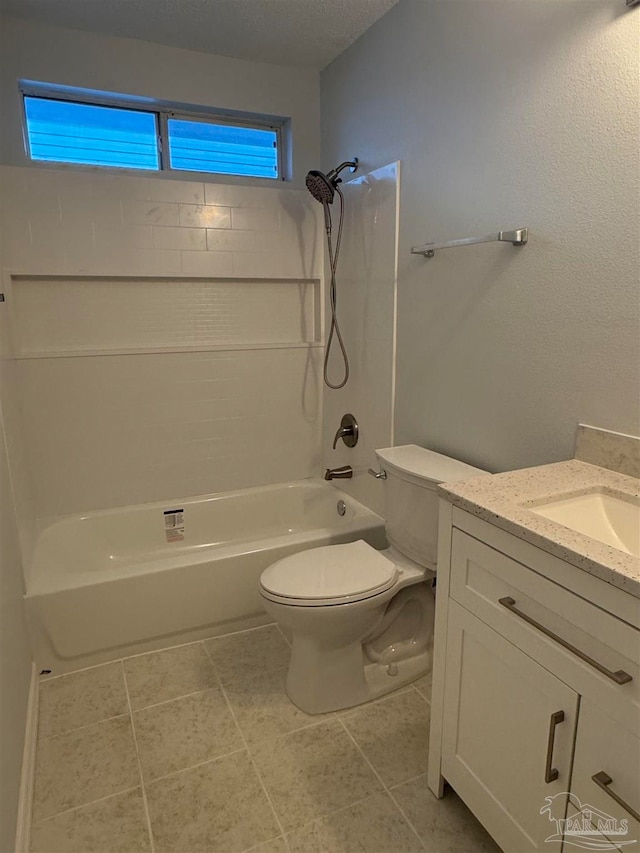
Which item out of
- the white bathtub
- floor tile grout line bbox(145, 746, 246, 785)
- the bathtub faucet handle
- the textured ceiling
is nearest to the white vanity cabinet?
floor tile grout line bbox(145, 746, 246, 785)

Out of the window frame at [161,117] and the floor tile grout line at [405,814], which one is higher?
the window frame at [161,117]

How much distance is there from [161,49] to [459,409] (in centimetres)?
207

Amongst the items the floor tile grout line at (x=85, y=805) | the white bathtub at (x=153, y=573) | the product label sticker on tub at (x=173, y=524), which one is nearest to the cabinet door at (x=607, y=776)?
the floor tile grout line at (x=85, y=805)

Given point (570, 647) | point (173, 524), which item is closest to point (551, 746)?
point (570, 647)

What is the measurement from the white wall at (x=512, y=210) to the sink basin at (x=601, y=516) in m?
0.21

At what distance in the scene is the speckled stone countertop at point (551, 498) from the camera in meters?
0.91

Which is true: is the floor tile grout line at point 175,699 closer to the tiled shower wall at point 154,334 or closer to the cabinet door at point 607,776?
the tiled shower wall at point 154,334

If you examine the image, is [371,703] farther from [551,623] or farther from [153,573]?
[551,623]

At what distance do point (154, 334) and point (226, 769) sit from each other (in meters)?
1.89

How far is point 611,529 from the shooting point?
123 centimetres

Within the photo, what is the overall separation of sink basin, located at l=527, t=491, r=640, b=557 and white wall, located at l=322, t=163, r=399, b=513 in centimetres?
117

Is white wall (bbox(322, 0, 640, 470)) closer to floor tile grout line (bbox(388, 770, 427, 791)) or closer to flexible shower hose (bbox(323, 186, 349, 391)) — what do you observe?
flexible shower hose (bbox(323, 186, 349, 391))

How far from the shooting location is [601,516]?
1.25 metres

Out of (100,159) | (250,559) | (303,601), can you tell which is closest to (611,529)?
(303,601)
